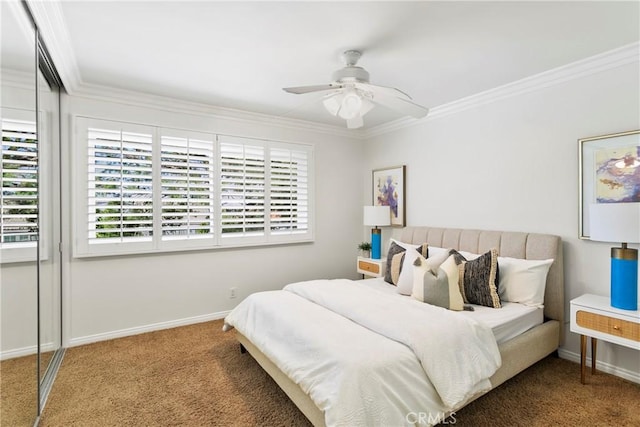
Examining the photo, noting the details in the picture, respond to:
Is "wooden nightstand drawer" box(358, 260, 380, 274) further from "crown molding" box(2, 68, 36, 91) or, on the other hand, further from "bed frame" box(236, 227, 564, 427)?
"crown molding" box(2, 68, 36, 91)

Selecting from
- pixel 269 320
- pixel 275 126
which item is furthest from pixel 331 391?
pixel 275 126

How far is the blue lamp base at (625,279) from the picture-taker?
87.4 inches

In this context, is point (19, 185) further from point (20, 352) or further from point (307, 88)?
point (307, 88)

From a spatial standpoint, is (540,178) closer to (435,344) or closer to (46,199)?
(435,344)

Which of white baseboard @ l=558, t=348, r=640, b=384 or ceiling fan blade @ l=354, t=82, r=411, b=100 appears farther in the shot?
white baseboard @ l=558, t=348, r=640, b=384

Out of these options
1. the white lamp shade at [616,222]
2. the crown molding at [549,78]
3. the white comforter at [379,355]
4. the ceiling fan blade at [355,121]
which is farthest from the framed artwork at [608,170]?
the ceiling fan blade at [355,121]

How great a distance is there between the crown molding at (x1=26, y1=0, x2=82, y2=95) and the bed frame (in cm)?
263

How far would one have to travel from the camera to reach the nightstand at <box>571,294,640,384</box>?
2.15 metres

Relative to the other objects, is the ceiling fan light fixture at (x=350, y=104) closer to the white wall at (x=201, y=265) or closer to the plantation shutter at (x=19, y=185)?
the white wall at (x=201, y=265)

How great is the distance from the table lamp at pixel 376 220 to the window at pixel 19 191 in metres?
3.31

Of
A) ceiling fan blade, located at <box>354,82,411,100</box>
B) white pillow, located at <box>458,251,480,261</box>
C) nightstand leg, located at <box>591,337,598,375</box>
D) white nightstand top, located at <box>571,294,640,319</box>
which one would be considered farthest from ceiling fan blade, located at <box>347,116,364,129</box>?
nightstand leg, located at <box>591,337,598,375</box>

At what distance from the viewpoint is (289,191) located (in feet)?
14.4

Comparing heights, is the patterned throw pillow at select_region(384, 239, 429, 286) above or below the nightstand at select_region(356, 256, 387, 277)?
above

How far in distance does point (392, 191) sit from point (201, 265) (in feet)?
8.74
